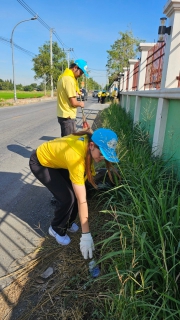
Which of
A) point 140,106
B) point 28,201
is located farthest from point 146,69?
point 28,201

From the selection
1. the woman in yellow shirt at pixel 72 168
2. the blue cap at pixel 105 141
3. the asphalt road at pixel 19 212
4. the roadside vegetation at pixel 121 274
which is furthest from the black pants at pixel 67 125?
the blue cap at pixel 105 141

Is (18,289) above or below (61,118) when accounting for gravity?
below

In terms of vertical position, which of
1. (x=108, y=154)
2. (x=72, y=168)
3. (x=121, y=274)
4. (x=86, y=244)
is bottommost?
(x=86, y=244)

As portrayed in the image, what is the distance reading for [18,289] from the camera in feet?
6.21

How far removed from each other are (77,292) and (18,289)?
0.49m

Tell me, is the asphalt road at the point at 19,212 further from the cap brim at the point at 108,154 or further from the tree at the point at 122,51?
the tree at the point at 122,51

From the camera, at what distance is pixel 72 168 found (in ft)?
6.39

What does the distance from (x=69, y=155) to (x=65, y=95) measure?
82.7 inches

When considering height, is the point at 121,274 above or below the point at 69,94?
below

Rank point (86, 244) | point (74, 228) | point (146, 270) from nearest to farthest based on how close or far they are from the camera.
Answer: point (146, 270) → point (86, 244) → point (74, 228)

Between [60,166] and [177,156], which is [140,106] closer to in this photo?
[177,156]

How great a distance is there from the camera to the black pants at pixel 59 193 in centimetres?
232

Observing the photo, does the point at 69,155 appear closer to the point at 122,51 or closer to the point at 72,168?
the point at 72,168

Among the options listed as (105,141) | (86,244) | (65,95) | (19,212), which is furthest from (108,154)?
(65,95)
